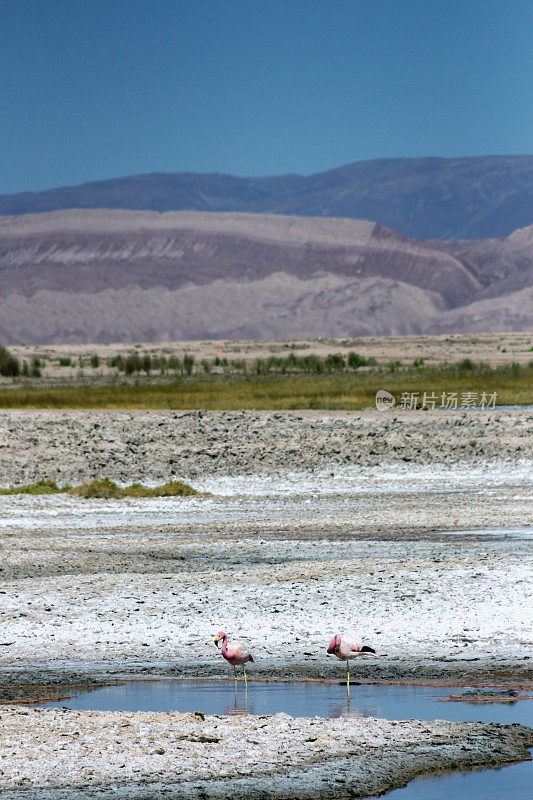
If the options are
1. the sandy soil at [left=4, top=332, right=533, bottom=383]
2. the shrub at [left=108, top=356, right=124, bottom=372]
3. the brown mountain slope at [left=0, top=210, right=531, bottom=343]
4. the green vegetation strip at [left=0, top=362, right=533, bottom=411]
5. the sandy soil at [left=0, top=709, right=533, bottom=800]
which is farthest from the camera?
the brown mountain slope at [left=0, top=210, right=531, bottom=343]

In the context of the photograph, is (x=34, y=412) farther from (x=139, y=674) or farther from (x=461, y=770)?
(x=461, y=770)

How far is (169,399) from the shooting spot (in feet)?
144

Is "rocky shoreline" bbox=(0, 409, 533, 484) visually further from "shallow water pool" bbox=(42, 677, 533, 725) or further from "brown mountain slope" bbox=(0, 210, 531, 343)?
"brown mountain slope" bbox=(0, 210, 531, 343)

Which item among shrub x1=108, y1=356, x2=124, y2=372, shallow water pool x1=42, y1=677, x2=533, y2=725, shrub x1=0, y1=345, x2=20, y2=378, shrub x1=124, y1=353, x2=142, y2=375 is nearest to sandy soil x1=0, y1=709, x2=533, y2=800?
shallow water pool x1=42, y1=677, x2=533, y2=725

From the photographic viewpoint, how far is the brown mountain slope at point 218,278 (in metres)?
142

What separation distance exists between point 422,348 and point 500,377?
135 ft

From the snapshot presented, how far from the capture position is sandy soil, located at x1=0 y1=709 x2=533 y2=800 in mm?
6405

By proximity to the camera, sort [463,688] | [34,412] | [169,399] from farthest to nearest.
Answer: [169,399]
[34,412]
[463,688]

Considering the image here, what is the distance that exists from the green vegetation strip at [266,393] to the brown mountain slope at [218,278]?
287 feet

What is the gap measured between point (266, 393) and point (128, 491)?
871 inches

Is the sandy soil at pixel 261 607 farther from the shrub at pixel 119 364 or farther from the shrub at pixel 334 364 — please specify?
the shrub at pixel 119 364

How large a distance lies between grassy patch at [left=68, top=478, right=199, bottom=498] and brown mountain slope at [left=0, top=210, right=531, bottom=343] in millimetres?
113750

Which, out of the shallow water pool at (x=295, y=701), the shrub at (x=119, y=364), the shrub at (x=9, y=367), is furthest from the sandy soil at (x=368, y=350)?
the shallow water pool at (x=295, y=701)

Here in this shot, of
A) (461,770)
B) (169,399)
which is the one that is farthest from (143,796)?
(169,399)
